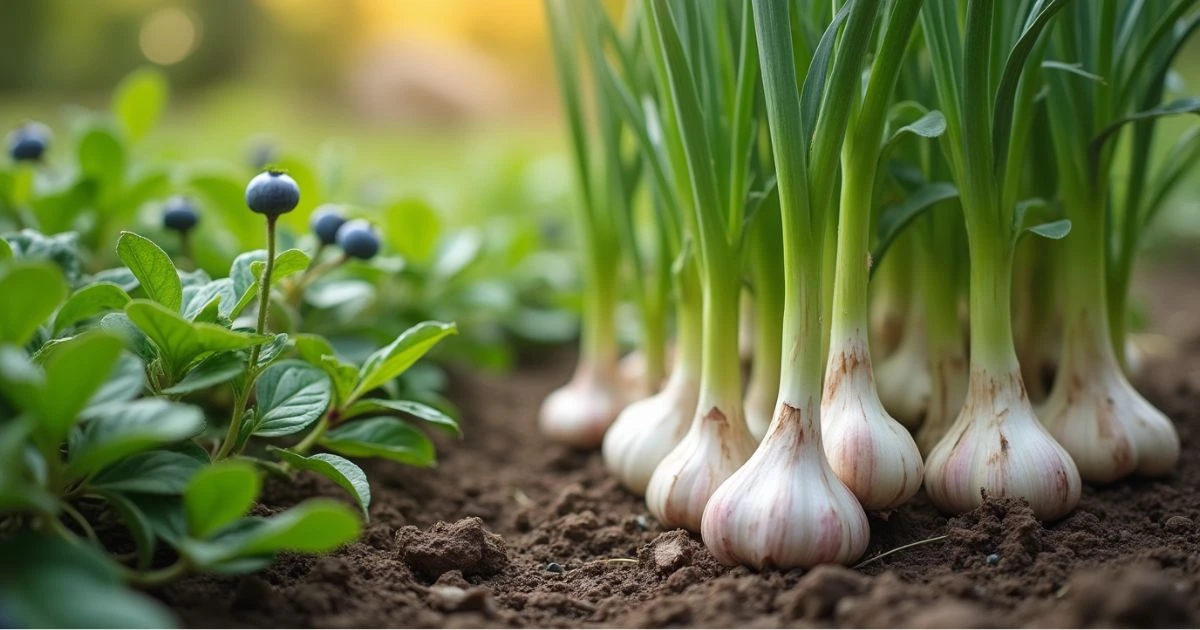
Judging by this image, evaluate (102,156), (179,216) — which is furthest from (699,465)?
(102,156)

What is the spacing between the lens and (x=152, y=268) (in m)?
0.79

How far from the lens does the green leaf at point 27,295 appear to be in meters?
0.58

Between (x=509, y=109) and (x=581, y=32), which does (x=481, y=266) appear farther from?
(x=509, y=109)

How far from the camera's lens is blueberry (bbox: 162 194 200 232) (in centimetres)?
107

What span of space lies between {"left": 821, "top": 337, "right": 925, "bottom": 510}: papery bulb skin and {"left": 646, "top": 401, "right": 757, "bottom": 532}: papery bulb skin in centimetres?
10

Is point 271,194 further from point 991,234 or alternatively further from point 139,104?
point 139,104

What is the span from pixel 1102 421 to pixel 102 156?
1217mm

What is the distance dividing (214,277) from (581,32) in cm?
53

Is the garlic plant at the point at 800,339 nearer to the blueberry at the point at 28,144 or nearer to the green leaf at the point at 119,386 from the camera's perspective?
the green leaf at the point at 119,386

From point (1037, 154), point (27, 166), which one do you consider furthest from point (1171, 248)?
point (27, 166)

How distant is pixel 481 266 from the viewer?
1.70 m

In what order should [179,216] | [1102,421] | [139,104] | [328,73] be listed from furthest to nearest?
1. [328,73]
2. [139,104]
3. [179,216]
4. [1102,421]

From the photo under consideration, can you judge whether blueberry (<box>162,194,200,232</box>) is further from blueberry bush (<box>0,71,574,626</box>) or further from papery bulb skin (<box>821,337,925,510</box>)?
papery bulb skin (<box>821,337,925,510</box>)

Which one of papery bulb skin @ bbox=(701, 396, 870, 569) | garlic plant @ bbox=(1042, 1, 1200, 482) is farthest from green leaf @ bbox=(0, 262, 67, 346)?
garlic plant @ bbox=(1042, 1, 1200, 482)
